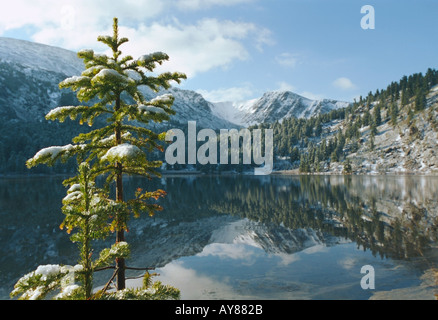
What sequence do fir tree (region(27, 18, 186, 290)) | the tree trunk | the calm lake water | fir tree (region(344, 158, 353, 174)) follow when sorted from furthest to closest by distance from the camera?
fir tree (region(344, 158, 353, 174)) → the calm lake water → the tree trunk → fir tree (region(27, 18, 186, 290))

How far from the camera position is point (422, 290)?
1595 cm

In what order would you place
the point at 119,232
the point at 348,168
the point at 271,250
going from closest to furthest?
the point at 119,232, the point at 271,250, the point at 348,168

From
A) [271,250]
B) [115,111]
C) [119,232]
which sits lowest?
[271,250]

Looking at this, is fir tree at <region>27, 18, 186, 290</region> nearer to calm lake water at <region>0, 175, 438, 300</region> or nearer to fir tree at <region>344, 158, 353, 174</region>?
calm lake water at <region>0, 175, 438, 300</region>

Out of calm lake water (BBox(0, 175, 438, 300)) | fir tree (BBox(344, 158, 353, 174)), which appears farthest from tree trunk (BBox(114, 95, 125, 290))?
fir tree (BBox(344, 158, 353, 174))

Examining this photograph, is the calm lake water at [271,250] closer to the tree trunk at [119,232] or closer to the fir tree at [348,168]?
the tree trunk at [119,232]

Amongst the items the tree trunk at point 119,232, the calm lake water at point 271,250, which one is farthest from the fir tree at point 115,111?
the calm lake water at point 271,250

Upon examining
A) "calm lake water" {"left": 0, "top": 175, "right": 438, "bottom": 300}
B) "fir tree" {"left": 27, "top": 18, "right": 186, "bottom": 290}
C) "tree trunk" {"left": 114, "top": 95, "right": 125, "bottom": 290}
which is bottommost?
"calm lake water" {"left": 0, "top": 175, "right": 438, "bottom": 300}

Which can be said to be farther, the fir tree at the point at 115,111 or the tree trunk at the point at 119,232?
the tree trunk at the point at 119,232

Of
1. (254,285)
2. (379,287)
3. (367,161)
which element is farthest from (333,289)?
(367,161)

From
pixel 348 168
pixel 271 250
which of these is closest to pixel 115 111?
pixel 271 250

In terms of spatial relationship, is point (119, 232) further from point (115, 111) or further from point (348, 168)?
point (348, 168)

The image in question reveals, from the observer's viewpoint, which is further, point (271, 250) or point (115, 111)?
point (271, 250)

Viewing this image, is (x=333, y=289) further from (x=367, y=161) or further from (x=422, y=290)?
(x=367, y=161)
